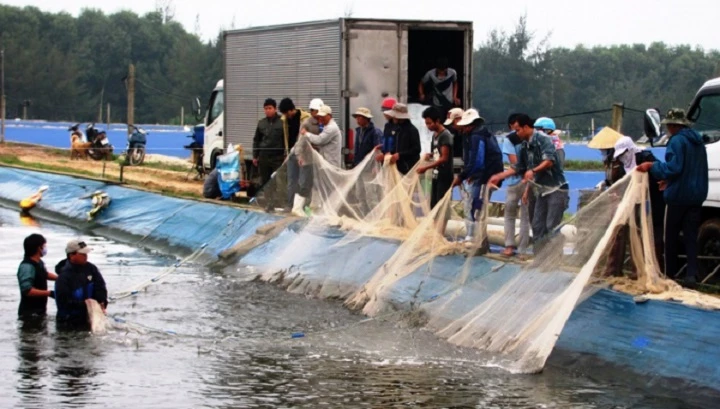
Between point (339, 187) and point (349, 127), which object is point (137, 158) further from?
point (339, 187)

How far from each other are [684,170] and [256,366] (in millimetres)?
4234

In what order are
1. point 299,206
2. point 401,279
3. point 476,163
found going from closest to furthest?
1. point 476,163
2. point 401,279
3. point 299,206

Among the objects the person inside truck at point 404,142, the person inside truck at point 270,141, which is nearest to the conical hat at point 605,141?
the person inside truck at point 404,142

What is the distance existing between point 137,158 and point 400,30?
54.4 ft

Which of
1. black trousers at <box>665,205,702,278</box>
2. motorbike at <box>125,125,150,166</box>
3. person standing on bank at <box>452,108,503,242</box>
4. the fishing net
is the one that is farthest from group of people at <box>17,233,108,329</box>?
motorbike at <box>125,125,150,166</box>

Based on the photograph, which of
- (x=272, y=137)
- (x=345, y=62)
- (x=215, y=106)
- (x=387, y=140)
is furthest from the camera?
(x=215, y=106)

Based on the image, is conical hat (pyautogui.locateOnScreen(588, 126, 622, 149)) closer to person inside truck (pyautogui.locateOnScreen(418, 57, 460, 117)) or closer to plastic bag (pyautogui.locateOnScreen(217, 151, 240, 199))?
person inside truck (pyautogui.locateOnScreen(418, 57, 460, 117))

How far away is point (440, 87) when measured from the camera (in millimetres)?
20078

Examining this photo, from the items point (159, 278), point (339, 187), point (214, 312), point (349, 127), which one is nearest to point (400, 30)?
point (349, 127)

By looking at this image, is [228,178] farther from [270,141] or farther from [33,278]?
[33,278]

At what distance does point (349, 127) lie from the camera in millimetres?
19938

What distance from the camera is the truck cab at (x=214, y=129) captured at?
2658cm

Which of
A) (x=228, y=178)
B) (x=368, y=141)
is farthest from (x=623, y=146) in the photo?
(x=228, y=178)

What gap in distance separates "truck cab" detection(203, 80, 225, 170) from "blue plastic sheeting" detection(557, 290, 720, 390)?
1644 centimetres
